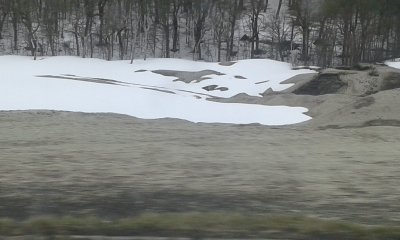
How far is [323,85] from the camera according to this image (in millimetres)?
32375

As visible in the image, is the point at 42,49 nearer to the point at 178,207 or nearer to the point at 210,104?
the point at 210,104

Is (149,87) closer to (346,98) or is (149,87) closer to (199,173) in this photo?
(346,98)

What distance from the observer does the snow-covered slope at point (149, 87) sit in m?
24.6

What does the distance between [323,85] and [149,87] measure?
1019 centimetres

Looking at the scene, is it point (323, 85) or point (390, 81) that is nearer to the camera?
point (390, 81)

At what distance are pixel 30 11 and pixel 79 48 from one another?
6.63 metres

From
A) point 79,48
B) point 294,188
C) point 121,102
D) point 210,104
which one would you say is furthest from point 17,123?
point 79,48

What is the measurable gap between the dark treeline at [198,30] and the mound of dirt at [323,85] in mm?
19434

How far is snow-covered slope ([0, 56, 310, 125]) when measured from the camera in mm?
24609

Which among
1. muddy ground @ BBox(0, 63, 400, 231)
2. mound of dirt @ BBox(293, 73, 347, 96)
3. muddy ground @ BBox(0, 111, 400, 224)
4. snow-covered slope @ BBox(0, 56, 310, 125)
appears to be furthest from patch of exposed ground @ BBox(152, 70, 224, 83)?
muddy ground @ BBox(0, 111, 400, 224)

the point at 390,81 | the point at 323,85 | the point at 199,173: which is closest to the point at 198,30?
the point at 323,85

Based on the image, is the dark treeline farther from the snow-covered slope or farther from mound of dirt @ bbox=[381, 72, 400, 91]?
mound of dirt @ bbox=[381, 72, 400, 91]

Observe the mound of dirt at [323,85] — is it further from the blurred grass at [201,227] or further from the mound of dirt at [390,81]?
the blurred grass at [201,227]

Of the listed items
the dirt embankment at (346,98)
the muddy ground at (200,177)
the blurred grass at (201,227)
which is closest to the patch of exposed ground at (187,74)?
the dirt embankment at (346,98)
